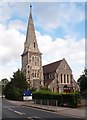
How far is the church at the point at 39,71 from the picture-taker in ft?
353

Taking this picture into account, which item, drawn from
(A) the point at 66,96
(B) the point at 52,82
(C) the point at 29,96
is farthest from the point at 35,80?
(A) the point at 66,96

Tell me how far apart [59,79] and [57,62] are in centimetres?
859

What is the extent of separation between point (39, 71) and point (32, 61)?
4555 millimetres

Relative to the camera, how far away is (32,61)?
11019 cm

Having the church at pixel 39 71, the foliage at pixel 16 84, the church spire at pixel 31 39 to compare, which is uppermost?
the church spire at pixel 31 39

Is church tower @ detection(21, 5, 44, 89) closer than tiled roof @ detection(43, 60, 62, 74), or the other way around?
church tower @ detection(21, 5, 44, 89)

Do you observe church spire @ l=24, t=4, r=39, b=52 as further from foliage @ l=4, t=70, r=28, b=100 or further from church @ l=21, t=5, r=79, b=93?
foliage @ l=4, t=70, r=28, b=100

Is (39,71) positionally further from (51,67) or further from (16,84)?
(16,84)

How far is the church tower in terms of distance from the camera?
108 metres

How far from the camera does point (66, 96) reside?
37.0m

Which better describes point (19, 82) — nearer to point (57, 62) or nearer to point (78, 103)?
point (57, 62)

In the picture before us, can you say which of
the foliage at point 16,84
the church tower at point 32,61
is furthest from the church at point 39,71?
the foliage at point 16,84

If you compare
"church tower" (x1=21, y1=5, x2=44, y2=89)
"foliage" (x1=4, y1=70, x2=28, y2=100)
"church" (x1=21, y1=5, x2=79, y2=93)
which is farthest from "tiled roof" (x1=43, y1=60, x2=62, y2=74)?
"foliage" (x1=4, y1=70, x2=28, y2=100)

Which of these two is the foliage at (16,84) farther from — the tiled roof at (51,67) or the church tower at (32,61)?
the tiled roof at (51,67)
